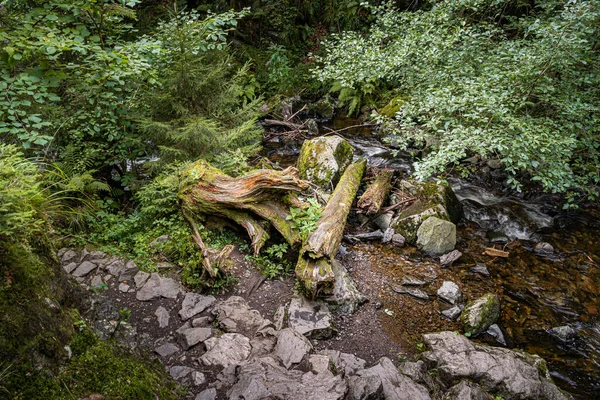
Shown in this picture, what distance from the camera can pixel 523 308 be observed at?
19.0ft

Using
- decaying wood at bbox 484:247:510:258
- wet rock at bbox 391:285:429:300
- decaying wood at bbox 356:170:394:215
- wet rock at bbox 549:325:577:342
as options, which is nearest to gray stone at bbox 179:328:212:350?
wet rock at bbox 391:285:429:300

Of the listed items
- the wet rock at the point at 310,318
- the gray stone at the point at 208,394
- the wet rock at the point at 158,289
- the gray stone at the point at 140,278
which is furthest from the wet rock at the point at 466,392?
the gray stone at the point at 140,278

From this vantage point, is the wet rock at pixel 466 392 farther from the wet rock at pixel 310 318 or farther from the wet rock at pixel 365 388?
the wet rock at pixel 310 318

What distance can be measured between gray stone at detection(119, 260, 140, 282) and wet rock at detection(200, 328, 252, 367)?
167cm

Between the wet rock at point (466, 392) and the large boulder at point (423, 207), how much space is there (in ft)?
11.3

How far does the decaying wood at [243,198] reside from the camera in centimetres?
572

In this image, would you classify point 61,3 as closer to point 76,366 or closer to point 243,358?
point 76,366

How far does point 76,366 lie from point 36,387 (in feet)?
1.02

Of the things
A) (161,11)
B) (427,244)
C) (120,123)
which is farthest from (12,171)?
(161,11)

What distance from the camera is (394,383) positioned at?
3836 mm

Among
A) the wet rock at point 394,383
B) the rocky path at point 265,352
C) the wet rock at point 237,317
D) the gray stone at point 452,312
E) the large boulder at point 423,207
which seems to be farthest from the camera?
the large boulder at point 423,207

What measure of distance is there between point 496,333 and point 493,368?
1256mm

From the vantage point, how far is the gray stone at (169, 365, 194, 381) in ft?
11.7

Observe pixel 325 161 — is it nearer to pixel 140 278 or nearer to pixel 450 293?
pixel 450 293
